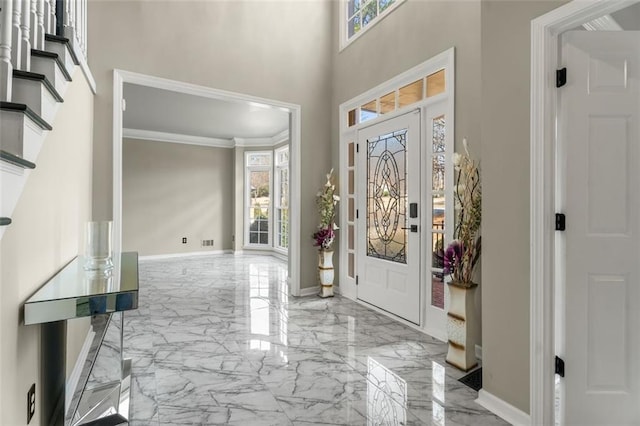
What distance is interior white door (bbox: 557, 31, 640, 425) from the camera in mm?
1618

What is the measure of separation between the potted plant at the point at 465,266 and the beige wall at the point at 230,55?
7.27 ft

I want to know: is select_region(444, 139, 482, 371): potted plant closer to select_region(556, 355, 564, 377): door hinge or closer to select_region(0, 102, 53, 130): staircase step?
select_region(556, 355, 564, 377): door hinge

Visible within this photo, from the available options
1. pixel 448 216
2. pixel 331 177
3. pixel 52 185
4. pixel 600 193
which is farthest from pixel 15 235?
pixel 331 177

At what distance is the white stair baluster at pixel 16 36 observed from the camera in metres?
1.12

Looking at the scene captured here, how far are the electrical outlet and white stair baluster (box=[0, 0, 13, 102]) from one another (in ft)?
3.64

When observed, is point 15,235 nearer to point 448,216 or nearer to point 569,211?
point 569,211

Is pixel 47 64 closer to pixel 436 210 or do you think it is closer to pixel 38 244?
pixel 38 244

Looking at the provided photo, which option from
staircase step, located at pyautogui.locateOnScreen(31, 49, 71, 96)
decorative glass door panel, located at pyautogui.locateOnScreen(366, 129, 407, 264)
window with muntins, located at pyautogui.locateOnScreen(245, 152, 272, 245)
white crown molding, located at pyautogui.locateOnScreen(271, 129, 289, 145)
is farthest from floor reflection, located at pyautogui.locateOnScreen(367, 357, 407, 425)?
window with muntins, located at pyautogui.locateOnScreen(245, 152, 272, 245)

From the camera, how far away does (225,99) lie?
3.90m

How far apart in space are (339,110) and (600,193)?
3.22 metres

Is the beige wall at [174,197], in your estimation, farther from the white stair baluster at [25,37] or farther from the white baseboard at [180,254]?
the white stair baluster at [25,37]

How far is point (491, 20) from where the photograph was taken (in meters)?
1.91

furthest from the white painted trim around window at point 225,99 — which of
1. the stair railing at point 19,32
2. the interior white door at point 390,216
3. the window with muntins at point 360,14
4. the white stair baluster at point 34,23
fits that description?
the white stair baluster at point 34,23

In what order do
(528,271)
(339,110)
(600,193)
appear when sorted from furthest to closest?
1. (339,110)
2. (528,271)
3. (600,193)
